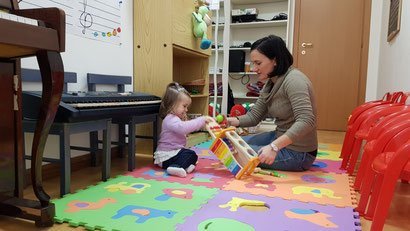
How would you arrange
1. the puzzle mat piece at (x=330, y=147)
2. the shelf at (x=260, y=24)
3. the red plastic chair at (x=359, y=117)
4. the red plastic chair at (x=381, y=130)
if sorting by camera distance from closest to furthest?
the red plastic chair at (x=381, y=130), the red plastic chair at (x=359, y=117), the puzzle mat piece at (x=330, y=147), the shelf at (x=260, y=24)

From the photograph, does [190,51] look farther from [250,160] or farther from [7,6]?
[7,6]

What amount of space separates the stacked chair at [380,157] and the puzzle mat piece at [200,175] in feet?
2.16

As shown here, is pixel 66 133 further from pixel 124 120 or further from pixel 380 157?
pixel 380 157

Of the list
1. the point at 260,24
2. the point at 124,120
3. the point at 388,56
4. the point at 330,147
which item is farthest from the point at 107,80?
the point at 260,24

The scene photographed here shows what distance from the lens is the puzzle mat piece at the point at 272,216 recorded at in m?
1.10

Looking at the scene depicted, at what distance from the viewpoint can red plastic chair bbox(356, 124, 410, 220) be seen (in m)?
1.08

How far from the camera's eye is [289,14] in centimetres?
410

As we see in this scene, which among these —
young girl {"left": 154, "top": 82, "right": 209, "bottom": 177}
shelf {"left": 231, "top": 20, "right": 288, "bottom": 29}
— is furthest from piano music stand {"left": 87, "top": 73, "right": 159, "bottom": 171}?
shelf {"left": 231, "top": 20, "right": 288, "bottom": 29}

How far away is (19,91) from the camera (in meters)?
1.24

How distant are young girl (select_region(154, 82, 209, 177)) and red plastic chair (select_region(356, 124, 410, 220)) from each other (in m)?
0.92

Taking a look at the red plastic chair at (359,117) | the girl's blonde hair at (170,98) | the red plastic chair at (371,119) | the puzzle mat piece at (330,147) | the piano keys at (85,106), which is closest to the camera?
the piano keys at (85,106)

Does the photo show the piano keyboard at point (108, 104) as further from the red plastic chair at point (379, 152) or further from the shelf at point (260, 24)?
the shelf at point (260, 24)

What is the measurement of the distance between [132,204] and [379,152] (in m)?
0.96

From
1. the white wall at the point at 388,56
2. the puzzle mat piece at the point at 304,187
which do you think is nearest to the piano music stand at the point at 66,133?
the puzzle mat piece at the point at 304,187
